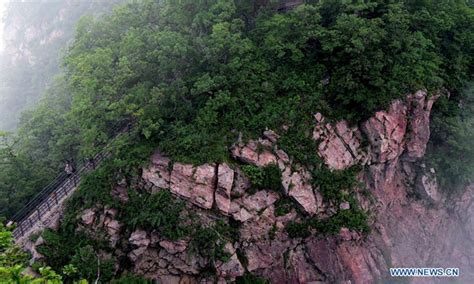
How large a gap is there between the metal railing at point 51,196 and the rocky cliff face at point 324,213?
7.95 ft

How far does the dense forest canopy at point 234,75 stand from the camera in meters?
17.0

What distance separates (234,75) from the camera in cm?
1792

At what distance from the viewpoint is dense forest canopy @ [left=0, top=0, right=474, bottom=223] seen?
55.9 ft

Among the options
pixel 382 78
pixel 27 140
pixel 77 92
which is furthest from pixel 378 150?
pixel 27 140

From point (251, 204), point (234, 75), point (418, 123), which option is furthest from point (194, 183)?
point (418, 123)

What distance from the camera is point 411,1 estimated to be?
19953 mm

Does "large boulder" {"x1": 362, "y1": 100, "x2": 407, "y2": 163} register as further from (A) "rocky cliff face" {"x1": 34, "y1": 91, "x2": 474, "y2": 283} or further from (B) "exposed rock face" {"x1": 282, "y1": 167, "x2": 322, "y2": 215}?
(B) "exposed rock face" {"x1": 282, "y1": 167, "x2": 322, "y2": 215}

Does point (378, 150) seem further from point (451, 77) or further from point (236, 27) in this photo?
point (236, 27)

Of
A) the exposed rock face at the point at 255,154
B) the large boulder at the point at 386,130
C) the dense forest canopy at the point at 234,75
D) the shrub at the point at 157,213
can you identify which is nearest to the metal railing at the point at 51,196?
the dense forest canopy at the point at 234,75

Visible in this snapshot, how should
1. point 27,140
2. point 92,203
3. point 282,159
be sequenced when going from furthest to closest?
point 27,140
point 282,159
point 92,203

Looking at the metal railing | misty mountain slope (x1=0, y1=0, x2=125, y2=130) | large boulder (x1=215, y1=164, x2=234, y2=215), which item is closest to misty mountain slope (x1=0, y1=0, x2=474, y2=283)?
large boulder (x1=215, y1=164, x2=234, y2=215)

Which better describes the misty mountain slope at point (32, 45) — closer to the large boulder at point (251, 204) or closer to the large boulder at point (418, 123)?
the large boulder at point (251, 204)

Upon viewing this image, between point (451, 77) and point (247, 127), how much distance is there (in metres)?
12.2

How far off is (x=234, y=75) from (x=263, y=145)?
3.60 m
